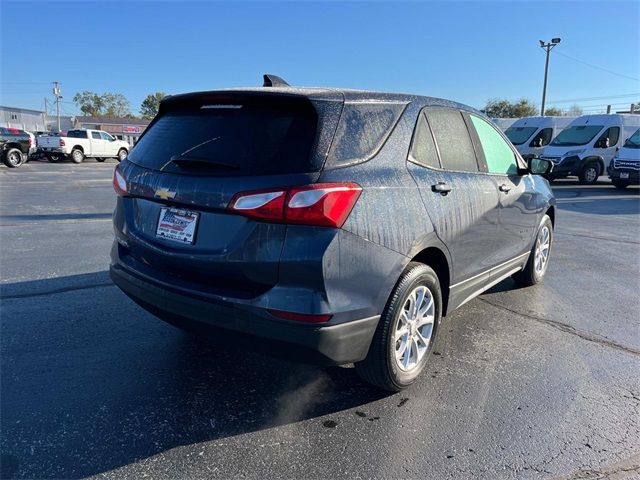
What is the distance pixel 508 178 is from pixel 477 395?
205cm

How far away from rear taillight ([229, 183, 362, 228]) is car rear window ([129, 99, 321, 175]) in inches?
4.7

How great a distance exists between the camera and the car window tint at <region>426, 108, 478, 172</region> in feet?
10.9

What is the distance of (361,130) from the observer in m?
2.67

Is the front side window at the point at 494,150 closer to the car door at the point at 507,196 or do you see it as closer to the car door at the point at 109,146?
the car door at the point at 507,196

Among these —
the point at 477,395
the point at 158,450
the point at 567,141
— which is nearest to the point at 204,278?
the point at 158,450

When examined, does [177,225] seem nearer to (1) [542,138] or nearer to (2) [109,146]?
(1) [542,138]

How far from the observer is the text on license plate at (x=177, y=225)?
8.42 ft

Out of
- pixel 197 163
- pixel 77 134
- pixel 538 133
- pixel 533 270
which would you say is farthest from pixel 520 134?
pixel 77 134

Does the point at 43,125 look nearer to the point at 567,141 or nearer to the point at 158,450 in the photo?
the point at 567,141

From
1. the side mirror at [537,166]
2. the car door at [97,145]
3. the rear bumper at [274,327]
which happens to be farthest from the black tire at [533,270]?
the car door at [97,145]

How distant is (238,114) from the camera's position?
2686mm

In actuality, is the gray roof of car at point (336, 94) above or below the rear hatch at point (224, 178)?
above

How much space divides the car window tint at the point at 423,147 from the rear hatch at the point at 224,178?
637 mm

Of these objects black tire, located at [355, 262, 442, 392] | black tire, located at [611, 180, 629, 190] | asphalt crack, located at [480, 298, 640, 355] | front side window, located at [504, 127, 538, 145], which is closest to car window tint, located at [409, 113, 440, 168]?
black tire, located at [355, 262, 442, 392]
